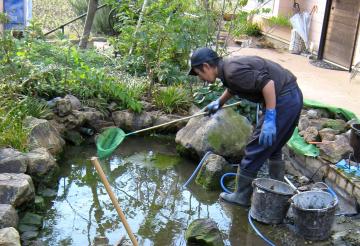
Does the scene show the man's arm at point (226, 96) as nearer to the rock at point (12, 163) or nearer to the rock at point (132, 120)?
the rock at point (132, 120)

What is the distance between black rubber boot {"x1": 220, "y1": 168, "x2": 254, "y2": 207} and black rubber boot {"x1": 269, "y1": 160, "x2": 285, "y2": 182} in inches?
11.2

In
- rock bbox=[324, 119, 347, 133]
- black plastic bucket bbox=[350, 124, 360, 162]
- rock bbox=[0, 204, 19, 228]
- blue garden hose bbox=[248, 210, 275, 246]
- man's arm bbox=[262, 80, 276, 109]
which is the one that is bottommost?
blue garden hose bbox=[248, 210, 275, 246]

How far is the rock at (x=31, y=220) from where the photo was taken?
440cm

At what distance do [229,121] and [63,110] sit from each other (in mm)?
2208

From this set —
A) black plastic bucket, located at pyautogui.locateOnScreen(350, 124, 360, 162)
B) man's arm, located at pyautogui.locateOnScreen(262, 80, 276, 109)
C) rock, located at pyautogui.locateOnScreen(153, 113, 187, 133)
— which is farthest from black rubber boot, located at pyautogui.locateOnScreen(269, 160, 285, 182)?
rock, located at pyautogui.locateOnScreen(153, 113, 187, 133)

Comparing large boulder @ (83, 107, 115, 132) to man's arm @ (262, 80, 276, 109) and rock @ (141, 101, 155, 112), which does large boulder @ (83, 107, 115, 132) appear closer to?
rock @ (141, 101, 155, 112)

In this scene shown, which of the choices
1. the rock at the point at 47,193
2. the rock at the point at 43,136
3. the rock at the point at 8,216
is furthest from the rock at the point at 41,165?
the rock at the point at 8,216

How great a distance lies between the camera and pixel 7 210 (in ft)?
13.1

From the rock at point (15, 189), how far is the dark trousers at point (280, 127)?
2.09 meters

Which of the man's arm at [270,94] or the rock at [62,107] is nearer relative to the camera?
→ the man's arm at [270,94]

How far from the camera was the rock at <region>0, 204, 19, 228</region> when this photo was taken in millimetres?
3892

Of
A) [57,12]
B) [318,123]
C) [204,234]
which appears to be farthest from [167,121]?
[57,12]

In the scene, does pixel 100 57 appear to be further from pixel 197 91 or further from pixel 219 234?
pixel 219 234

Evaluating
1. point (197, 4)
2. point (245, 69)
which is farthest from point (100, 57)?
point (245, 69)
